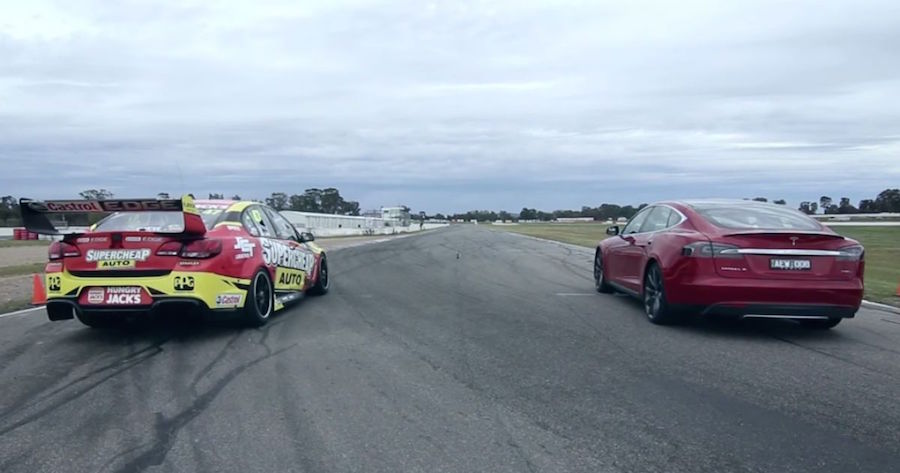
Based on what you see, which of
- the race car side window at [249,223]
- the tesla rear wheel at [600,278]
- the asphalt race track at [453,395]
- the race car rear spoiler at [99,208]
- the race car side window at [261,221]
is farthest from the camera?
the tesla rear wheel at [600,278]

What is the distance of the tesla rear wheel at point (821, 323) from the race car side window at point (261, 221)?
262 inches

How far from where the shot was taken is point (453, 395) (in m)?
5.16

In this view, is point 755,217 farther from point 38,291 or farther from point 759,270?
point 38,291

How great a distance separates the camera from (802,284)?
7.07m

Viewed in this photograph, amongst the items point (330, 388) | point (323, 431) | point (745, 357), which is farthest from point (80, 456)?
point (745, 357)

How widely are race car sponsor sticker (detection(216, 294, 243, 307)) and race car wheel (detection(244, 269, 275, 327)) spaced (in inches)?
5.6

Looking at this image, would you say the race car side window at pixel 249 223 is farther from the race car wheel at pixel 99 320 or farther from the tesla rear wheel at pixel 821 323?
the tesla rear wheel at pixel 821 323

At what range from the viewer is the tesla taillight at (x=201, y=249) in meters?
7.08

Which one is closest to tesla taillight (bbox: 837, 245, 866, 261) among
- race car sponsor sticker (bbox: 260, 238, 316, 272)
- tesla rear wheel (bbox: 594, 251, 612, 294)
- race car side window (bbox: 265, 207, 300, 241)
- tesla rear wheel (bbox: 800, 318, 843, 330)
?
tesla rear wheel (bbox: 800, 318, 843, 330)

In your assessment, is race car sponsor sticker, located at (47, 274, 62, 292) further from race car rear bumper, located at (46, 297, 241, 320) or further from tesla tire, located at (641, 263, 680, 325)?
tesla tire, located at (641, 263, 680, 325)

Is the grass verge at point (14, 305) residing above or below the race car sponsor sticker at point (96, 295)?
below

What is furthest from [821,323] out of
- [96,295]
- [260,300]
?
[96,295]

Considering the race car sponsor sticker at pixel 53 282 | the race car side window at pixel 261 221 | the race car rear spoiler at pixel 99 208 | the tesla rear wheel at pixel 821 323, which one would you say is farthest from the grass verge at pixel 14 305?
the tesla rear wheel at pixel 821 323

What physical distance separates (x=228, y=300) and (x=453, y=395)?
324 centimetres
